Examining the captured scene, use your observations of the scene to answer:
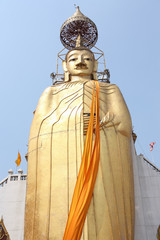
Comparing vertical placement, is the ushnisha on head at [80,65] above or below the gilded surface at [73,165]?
above

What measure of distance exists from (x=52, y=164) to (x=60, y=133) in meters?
0.69

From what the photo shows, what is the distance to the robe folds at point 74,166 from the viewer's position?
510cm

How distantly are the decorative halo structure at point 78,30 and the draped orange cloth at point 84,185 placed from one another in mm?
4216

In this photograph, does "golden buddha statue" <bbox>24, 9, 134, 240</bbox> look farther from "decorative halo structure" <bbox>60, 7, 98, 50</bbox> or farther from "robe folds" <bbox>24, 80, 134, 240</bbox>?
"decorative halo structure" <bbox>60, 7, 98, 50</bbox>

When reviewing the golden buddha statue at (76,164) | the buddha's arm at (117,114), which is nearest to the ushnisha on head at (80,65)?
the golden buddha statue at (76,164)

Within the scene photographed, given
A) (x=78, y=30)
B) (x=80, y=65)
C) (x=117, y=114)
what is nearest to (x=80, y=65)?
(x=80, y=65)

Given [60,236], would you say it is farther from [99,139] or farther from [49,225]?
[99,139]

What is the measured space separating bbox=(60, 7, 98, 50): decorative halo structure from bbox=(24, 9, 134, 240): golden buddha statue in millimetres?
2875

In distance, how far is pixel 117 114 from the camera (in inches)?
247

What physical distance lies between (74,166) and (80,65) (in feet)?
9.71

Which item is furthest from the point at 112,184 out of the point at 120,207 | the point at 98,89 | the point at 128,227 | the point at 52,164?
the point at 98,89

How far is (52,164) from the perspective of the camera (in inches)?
226

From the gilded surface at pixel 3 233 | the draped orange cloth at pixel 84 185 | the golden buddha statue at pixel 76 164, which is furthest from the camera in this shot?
the gilded surface at pixel 3 233

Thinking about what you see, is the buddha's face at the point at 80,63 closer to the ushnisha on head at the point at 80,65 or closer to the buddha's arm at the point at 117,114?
the ushnisha on head at the point at 80,65
